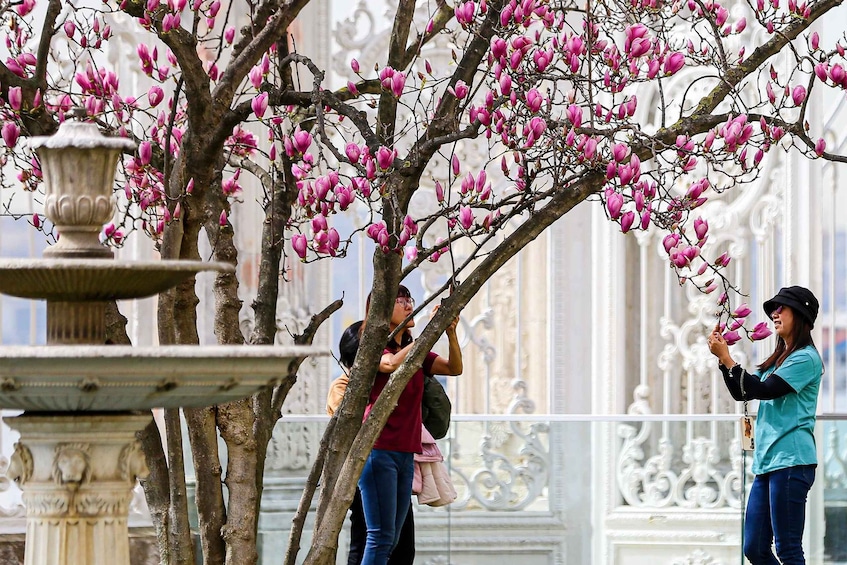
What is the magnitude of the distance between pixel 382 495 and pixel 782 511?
141 cm

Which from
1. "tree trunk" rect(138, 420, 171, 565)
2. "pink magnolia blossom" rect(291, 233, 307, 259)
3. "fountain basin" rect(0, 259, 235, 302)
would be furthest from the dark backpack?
"fountain basin" rect(0, 259, 235, 302)

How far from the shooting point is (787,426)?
5137mm

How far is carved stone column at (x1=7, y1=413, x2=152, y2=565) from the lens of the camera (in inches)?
132

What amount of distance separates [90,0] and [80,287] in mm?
4177

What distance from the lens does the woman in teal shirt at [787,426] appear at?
16.8 ft

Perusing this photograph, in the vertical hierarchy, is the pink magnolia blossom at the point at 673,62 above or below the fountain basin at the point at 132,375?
above

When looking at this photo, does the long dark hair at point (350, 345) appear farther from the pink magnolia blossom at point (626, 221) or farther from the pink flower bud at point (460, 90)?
the pink magnolia blossom at point (626, 221)

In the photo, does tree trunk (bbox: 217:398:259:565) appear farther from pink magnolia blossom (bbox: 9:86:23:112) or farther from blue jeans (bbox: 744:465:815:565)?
blue jeans (bbox: 744:465:815:565)

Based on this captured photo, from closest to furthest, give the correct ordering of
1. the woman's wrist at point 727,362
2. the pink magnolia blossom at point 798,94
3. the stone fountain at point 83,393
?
the stone fountain at point 83,393, the pink magnolia blossom at point 798,94, the woman's wrist at point 727,362

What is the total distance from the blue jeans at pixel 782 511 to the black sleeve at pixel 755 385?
299mm

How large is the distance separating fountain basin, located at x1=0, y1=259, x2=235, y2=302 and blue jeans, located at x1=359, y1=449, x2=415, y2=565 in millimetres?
1890

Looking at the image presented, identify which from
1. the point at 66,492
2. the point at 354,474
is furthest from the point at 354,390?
the point at 66,492

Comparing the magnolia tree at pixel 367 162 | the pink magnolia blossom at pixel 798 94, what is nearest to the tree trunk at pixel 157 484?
the magnolia tree at pixel 367 162

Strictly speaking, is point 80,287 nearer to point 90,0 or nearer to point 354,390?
point 354,390
